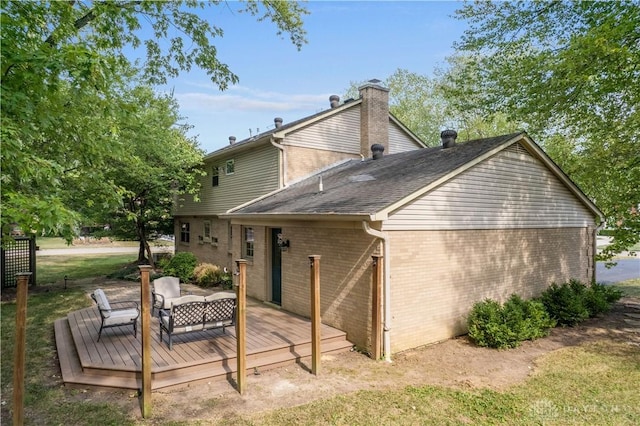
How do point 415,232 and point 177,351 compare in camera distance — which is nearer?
point 177,351

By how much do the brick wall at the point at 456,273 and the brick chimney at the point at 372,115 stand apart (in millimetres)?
7177

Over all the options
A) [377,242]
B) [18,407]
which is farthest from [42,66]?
[377,242]

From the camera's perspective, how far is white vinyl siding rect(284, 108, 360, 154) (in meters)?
14.3

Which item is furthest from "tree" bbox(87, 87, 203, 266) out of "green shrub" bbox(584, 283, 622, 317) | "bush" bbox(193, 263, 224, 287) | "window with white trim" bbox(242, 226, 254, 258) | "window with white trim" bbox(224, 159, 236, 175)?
"green shrub" bbox(584, 283, 622, 317)

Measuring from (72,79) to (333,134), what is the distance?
9.94 m

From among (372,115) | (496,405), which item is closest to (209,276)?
(372,115)

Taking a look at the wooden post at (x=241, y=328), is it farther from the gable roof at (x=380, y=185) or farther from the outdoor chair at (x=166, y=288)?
the outdoor chair at (x=166, y=288)

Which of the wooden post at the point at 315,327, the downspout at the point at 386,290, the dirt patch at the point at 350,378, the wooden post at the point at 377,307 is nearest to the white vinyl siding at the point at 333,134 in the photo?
the downspout at the point at 386,290

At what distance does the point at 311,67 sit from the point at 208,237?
9.59m

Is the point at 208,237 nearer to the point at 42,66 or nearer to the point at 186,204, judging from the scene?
the point at 186,204

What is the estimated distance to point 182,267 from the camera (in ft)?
54.3

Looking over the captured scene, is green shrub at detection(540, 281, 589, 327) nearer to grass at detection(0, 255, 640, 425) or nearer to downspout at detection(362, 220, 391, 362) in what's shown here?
grass at detection(0, 255, 640, 425)

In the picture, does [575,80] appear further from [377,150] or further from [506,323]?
[506,323]

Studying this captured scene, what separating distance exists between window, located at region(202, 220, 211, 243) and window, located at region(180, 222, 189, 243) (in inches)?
95.7
